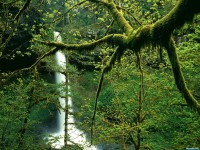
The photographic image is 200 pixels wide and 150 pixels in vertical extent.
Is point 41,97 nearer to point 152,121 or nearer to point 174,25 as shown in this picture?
point 152,121

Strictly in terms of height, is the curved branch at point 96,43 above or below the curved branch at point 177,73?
above

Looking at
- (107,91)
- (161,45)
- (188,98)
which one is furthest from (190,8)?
(107,91)

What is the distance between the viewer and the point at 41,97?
48.5ft

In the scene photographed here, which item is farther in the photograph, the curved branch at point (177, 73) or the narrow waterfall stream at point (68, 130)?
the narrow waterfall stream at point (68, 130)

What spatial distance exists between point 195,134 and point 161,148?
1.87 meters

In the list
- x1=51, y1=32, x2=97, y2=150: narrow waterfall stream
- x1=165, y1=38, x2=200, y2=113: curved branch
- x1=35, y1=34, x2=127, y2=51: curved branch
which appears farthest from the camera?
x1=51, y1=32, x2=97, y2=150: narrow waterfall stream

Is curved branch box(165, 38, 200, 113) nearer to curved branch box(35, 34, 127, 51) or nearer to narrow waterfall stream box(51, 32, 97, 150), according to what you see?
curved branch box(35, 34, 127, 51)

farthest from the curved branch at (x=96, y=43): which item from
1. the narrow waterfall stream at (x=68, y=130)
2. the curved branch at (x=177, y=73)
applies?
the narrow waterfall stream at (x=68, y=130)

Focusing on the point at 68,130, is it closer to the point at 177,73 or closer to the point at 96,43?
the point at 96,43

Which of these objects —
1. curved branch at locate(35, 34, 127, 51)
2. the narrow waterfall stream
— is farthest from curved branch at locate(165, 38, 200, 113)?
the narrow waterfall stream

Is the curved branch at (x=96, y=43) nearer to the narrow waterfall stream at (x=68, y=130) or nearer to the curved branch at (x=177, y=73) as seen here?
the curved branch at (x=177, y=73)

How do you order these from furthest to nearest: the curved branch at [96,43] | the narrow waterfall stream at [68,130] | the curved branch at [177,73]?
the narrow waterfall stream at [68,130] < the curved branch at [96,43] < the curved branch at [177,73]

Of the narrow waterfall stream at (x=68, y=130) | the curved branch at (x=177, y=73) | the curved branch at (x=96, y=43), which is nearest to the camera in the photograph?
the curved branch at (x=177, y=73)

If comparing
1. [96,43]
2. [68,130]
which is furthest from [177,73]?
[68,130]
